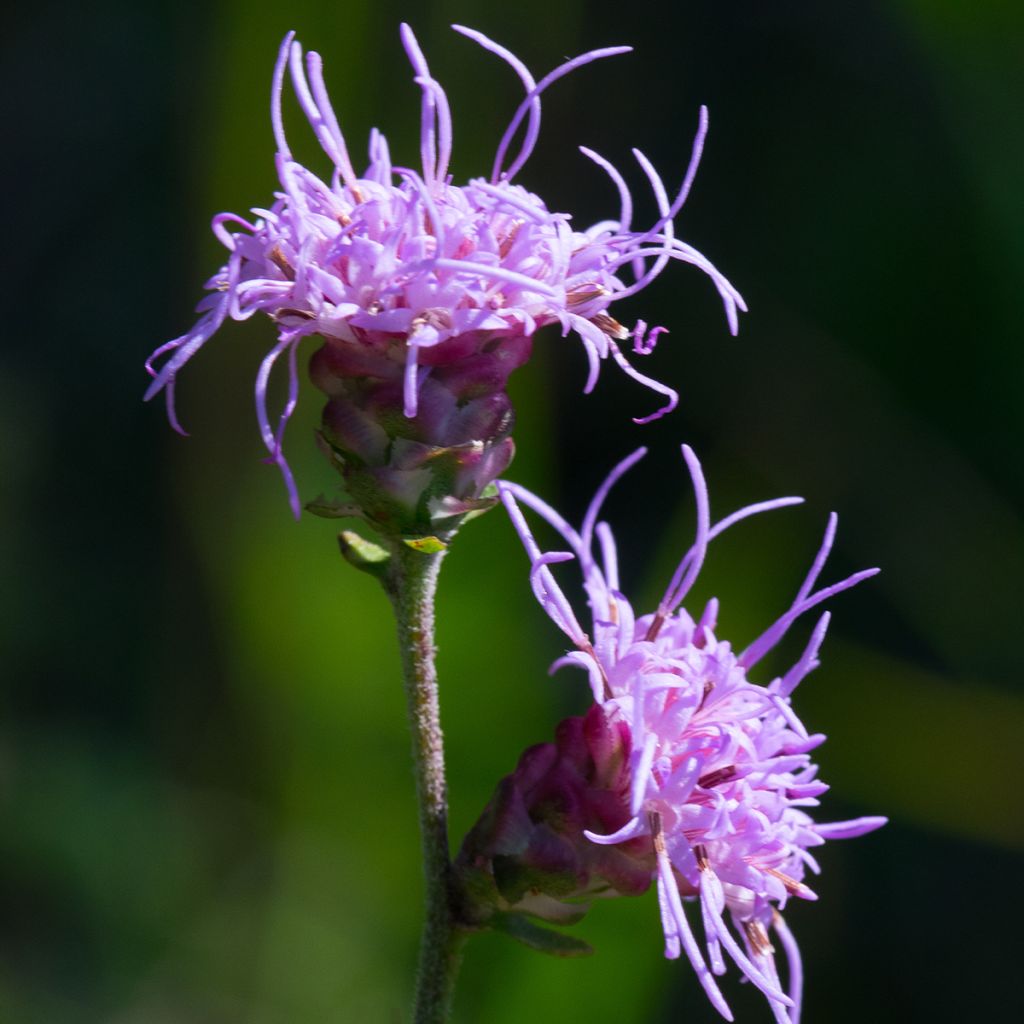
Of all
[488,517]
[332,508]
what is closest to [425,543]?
[332,508]

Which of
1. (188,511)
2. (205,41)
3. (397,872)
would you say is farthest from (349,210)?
(205,41)

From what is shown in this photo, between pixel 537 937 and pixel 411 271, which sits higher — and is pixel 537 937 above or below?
below

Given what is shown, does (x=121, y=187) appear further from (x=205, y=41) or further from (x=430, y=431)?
(x=430, y=431)

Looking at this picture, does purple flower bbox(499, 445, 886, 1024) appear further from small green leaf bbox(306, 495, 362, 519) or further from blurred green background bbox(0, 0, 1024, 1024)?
blurred green background bbox(0, 0, 1024, 1024)

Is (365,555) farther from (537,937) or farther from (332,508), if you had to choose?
(537,937)

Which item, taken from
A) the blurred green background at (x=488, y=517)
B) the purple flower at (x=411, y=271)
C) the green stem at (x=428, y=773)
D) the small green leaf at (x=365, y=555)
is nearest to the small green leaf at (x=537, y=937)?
the green stem at (x=428, y=773)
